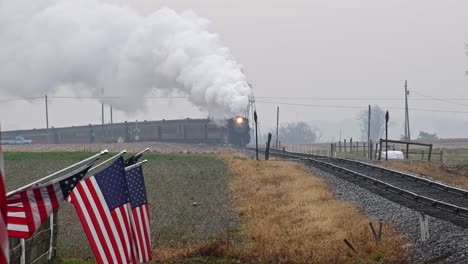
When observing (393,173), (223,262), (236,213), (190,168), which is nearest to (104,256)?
(223,262)

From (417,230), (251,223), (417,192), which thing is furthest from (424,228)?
(417,192)

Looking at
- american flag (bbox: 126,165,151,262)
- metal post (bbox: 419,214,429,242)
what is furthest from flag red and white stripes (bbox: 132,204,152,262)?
metal post (bbox: 419,214,429,242)

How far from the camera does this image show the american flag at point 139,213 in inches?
382

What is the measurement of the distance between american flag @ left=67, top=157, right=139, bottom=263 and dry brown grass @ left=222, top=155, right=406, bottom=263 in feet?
18.7

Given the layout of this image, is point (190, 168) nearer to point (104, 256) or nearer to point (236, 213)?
point (236, 213)

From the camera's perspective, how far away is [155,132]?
88.9m

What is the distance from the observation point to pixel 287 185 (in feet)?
92.9

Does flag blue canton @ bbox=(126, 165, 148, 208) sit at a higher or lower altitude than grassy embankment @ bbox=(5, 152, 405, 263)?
higher

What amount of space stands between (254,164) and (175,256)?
26.3 metres

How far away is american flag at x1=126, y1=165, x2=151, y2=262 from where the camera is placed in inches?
382

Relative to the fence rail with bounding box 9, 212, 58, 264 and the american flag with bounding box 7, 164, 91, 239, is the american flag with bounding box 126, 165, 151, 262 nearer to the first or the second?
the fence rail with bounding box 9, 212, 58, 264

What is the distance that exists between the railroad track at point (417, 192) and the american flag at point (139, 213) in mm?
8312

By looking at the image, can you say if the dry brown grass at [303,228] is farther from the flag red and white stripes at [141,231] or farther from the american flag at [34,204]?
the american flag at [34,204]

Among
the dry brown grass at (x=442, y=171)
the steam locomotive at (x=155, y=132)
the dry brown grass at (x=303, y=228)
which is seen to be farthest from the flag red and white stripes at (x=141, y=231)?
the steam locomotive at (x=155, y=132)
